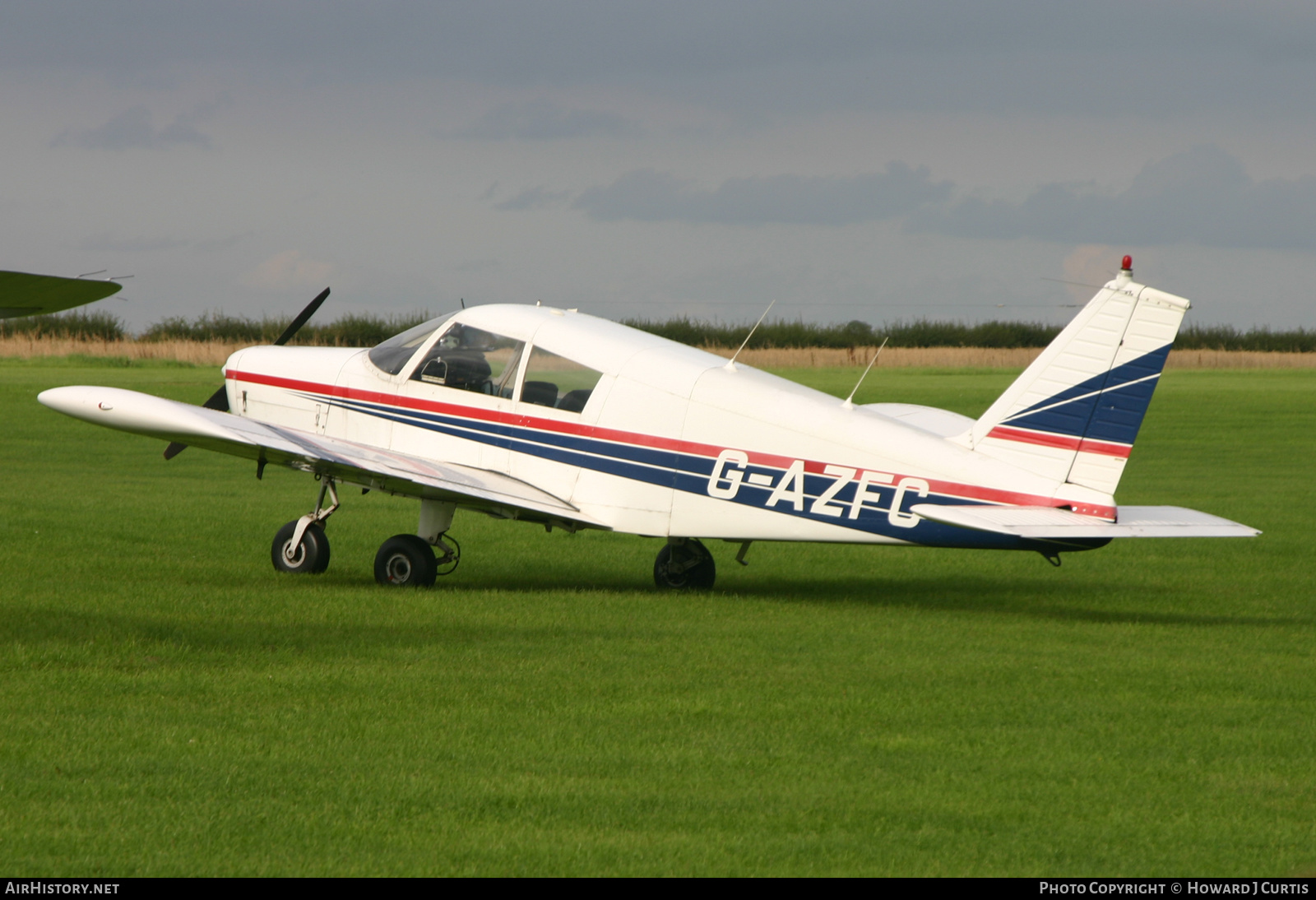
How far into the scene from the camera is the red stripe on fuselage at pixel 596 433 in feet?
35.3

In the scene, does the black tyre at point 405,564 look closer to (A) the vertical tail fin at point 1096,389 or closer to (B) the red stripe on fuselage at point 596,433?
(B) the red stripe on fuselage at point 596,433

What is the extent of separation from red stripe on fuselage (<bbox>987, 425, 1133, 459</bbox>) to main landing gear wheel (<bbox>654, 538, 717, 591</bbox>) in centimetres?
311

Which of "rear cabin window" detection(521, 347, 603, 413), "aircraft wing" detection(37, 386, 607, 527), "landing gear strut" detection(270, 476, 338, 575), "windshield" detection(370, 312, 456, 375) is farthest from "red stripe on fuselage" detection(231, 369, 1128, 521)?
"landing gear strut" detection(270, 476, 338, 575)

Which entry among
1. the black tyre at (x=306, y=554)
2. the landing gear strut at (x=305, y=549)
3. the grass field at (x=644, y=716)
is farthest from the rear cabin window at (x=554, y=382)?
the black tyre at (x=306, y=554)

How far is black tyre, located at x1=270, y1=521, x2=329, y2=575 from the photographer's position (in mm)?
12844

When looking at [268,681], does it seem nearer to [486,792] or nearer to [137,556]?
[486,792]

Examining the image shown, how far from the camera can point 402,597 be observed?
11602mm

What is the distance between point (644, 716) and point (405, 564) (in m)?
5.22

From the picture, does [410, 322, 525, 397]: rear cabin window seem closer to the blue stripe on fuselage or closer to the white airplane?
the white airplane

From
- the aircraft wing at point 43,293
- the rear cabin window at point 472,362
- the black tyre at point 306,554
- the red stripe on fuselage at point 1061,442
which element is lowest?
the black tyre at point 306,554

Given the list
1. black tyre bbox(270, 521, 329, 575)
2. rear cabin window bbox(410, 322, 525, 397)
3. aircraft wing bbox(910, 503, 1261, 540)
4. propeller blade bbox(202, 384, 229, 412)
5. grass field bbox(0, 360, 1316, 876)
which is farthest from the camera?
propeller blade bbox(202, 384, 229, 412)

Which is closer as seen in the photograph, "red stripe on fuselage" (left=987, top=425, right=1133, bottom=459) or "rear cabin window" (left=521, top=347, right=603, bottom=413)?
"red stripe on fuselage" (left=987, top=425, right=1133, bottom=459)

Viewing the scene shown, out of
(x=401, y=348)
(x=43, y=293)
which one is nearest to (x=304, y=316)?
(x=401, y=348)

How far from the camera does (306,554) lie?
42.2ft
